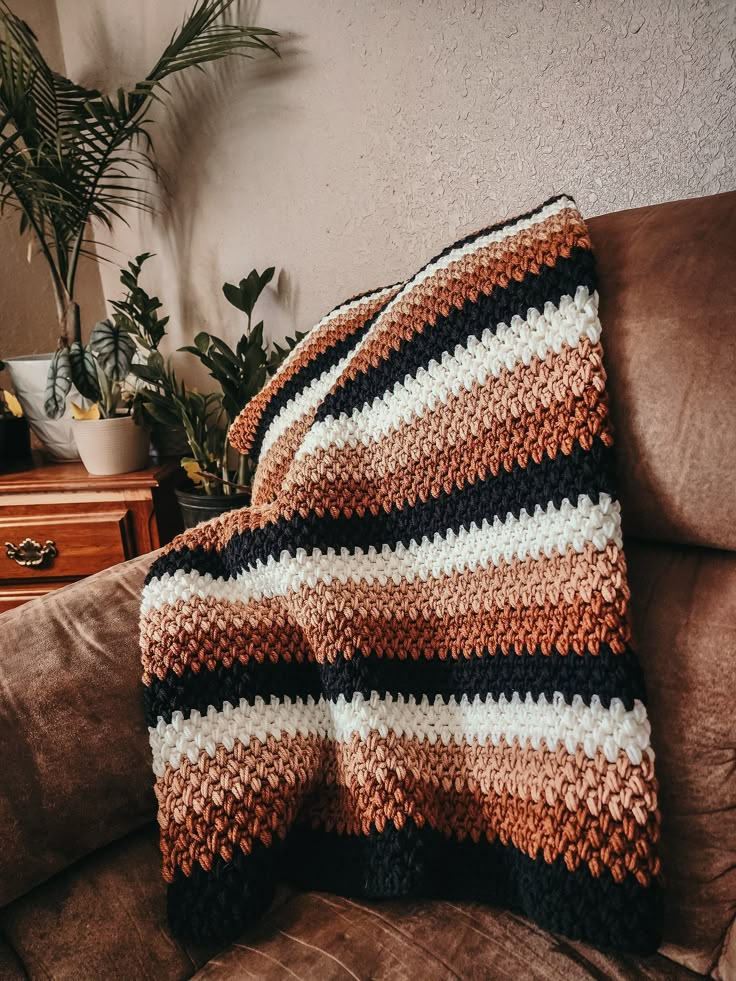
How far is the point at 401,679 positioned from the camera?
692 millimetres

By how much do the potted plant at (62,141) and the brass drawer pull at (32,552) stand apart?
0.93ft

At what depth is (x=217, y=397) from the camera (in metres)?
1.40

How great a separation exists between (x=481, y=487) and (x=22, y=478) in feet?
3.68

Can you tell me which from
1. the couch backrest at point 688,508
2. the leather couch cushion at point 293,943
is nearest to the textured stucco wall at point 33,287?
the leather couch cushion at point 293,943

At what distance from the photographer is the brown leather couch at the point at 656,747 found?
0.57m

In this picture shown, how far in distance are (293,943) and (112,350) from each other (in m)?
1.15

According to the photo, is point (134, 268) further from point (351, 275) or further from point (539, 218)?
point (539, 218)

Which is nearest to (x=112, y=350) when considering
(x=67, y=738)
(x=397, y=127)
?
(x=397, y=127)

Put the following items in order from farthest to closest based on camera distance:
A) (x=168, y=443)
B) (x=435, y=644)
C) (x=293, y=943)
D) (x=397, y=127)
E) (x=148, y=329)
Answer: (x=168, y=443), (x=148, y=329), (x=397, y=127), (x=435, y=644), (x=293, y=943)

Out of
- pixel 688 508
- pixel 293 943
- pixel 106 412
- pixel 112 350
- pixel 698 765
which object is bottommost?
pixel 293 943

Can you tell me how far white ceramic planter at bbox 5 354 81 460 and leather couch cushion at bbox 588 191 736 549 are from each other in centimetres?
122

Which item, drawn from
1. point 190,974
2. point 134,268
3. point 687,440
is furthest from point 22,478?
point 687,440

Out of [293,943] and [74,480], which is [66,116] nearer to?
[74,480]

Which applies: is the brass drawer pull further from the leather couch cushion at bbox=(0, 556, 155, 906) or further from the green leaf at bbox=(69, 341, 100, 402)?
the leather couch cushion at bbox=(0, 556, 155, 906)
